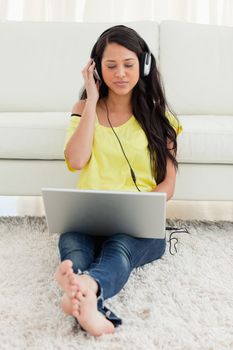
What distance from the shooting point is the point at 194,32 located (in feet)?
7.55

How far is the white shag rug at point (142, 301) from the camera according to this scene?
3.15 ft

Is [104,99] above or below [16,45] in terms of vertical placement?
below

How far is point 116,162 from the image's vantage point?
1386 millimetres

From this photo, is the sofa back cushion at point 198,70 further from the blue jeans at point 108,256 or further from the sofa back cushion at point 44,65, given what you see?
the blue jeans at point 108,256

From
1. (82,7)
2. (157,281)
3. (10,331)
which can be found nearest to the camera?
(10,331)

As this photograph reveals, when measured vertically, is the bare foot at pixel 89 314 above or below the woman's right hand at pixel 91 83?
below

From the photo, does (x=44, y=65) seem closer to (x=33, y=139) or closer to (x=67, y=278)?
(x=33, y=139)

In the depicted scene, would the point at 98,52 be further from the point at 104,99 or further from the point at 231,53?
the point at 231,53

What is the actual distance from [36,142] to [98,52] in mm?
478

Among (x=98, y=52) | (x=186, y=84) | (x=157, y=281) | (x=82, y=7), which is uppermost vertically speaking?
(x=82, y=7)

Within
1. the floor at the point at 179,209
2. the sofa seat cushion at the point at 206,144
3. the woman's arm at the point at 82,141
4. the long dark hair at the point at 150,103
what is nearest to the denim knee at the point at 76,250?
the woman's arm at the point at 82,141

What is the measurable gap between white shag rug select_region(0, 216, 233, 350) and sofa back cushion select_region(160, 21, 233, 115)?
2.58 ft

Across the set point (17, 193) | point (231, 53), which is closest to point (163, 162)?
point (17, 193)

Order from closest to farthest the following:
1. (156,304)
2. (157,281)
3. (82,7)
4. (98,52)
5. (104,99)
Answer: (156,304)
(157,281)
(98,52)
(104,99)
(82,7)
